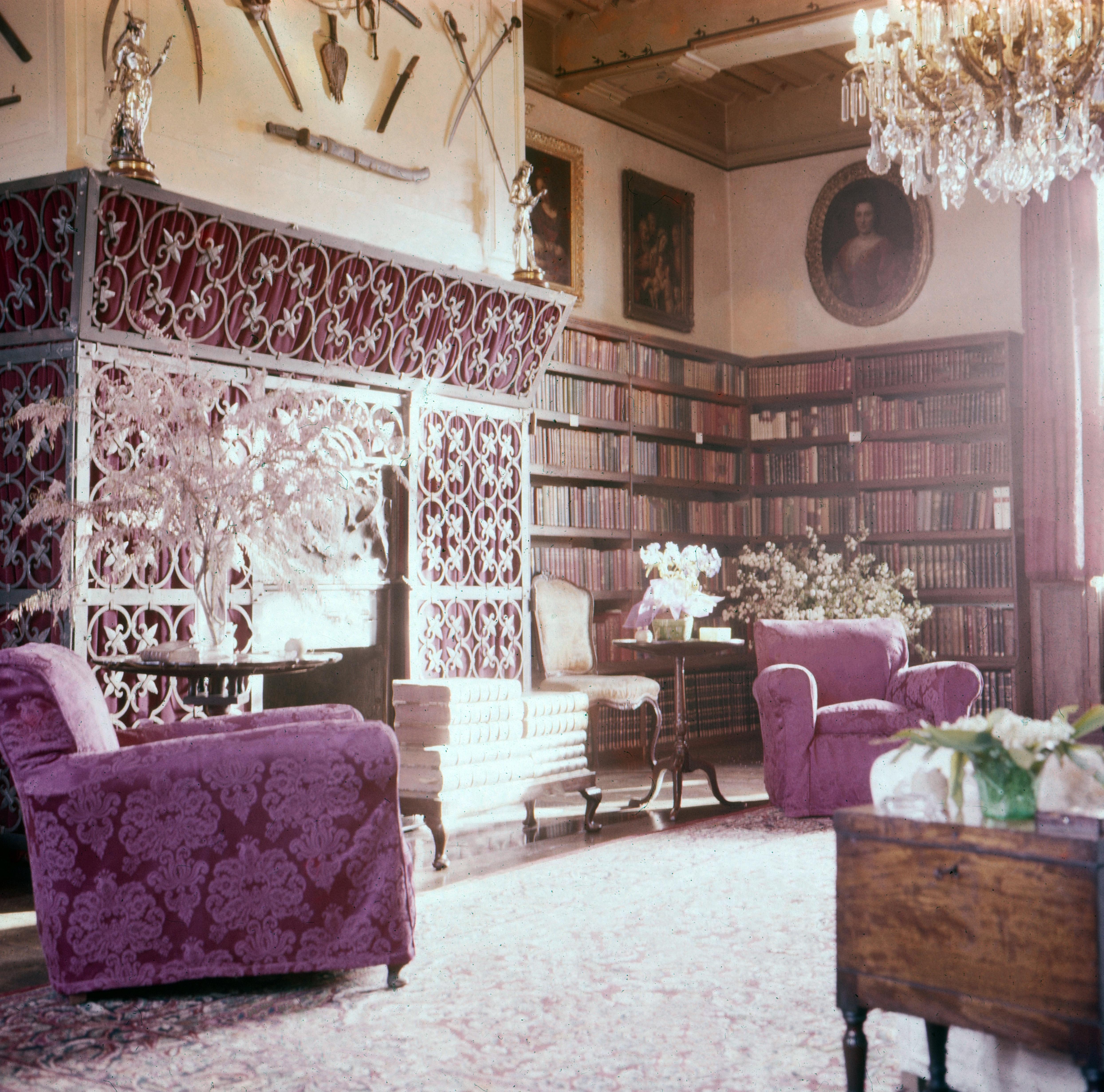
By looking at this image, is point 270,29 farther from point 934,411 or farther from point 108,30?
point 934,411

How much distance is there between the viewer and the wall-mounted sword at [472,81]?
590 cm

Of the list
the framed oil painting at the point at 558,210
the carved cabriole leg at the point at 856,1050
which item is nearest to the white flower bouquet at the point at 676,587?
the framed oil painting at the point at 558,210

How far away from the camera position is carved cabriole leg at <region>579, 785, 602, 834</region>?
523 cm

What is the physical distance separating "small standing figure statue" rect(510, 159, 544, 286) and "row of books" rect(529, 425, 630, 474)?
104 centimetres

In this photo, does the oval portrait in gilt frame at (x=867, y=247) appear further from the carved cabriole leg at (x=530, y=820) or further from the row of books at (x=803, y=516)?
the carved cabriole leg at (x=530, y=820)

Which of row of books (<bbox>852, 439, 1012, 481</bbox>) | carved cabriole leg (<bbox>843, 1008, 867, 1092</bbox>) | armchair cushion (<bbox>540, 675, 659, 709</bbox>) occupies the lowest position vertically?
carved cabriole leg (<bbox>843, 1008, 867, 1092</bbox>)

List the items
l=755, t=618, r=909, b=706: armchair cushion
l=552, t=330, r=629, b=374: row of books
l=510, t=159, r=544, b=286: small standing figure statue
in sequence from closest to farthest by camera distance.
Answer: l=755, t=618, r=909, b=706: armchair cushion < l=510, t=159, r=544, b=286: small standing figure statue < l=552, t=330, r=629, b=374: row of books

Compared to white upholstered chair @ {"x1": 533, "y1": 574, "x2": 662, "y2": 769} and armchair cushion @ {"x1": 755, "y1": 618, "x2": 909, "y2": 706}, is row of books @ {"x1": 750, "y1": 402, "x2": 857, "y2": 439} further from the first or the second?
armchair cushion @ {"x1": 755, "y1": 618, "x2": 909, "y2": 706}

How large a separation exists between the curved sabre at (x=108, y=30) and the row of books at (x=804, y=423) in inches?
201

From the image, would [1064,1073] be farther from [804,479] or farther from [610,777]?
[804,479]

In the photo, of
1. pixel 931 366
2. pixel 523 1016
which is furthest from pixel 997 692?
pixel 523 1016

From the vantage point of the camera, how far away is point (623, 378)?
7629mm

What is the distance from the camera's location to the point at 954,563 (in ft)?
25.6

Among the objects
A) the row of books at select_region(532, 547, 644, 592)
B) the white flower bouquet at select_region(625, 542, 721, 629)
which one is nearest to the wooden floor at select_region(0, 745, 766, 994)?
the white flower bouquet at select_region(625, 542, 721, 629)
